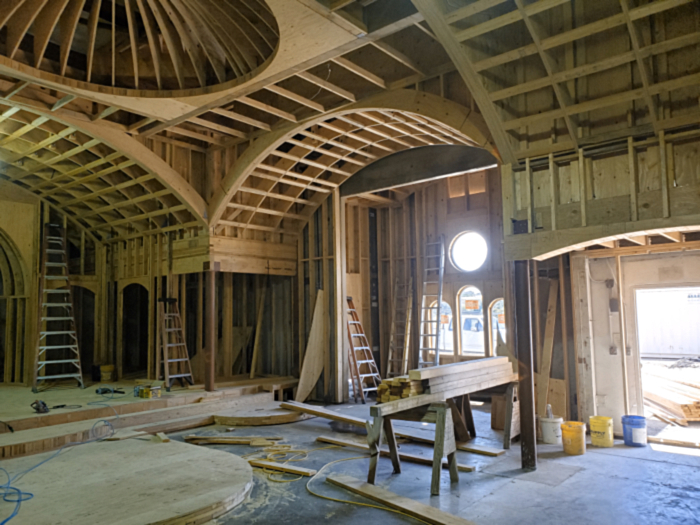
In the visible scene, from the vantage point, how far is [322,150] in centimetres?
1026

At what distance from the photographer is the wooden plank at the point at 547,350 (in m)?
9.25

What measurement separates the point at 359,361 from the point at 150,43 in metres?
8.08

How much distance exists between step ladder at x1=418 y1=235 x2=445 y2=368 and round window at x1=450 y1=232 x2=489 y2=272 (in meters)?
0.35

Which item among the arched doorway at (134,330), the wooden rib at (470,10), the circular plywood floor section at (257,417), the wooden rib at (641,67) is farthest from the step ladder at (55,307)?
the wooden rib at (641,67)

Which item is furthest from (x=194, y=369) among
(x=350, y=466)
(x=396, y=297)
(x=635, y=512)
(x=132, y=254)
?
(x=635, y=512)

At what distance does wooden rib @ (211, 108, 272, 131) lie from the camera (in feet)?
27.9

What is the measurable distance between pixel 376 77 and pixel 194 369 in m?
8.33

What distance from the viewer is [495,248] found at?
11.8 metres

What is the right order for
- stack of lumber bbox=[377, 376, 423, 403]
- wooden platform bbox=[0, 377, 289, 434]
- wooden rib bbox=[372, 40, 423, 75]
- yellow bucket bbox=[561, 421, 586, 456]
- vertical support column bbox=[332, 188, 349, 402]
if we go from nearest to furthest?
stack of lumber bbox=[377, 376, 423, 403] → wooden rib bbox=[372, 40, 423, 75] → yellow bucket bbox=[561, 421, 586, 456] → wooden platform bbox=[0, 377, 289, 434] → vertical support column bbox=[332, 188, 349, 402]

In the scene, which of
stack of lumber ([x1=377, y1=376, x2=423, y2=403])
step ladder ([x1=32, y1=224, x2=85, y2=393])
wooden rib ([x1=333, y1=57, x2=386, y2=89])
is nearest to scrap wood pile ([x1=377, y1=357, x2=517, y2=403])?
stack of lumber ([x1=377, y1=376, x2=423, y2=403])

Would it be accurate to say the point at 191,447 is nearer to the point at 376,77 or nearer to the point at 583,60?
the point at 376,77

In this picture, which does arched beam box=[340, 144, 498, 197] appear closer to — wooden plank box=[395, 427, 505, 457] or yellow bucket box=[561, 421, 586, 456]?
yellow bucket box=[561, 421, 586, 456]

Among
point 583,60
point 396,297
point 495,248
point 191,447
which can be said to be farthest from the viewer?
→ point 396,297

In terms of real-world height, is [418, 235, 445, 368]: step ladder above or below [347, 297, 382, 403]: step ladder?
above
